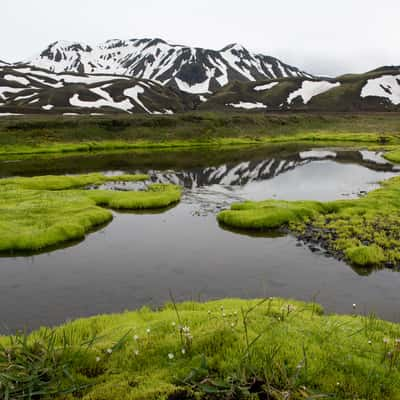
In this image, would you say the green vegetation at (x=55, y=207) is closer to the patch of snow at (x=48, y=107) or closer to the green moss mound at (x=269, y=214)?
the green moss mound at (x=269, y=214)

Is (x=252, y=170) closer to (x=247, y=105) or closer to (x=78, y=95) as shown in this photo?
(x=78, y=95)

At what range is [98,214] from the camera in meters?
29.6

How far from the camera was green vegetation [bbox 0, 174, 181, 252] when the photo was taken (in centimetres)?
2414

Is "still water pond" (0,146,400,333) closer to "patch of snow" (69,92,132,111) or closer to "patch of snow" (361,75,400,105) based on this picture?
"patch of snow" (69,92,132,111)

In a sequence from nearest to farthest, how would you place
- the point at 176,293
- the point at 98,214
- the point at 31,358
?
the point at 31,358 → the point at 176,293 → the point at 98,214

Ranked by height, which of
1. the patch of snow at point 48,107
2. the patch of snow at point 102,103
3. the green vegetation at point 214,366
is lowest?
the green vegetation at point 214,366

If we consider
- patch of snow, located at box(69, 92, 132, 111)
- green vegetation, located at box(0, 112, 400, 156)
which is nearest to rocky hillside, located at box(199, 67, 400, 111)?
patch of snow, located at box(69, 92, 132, 111)

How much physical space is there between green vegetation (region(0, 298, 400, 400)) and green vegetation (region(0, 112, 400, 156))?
77.7 meters

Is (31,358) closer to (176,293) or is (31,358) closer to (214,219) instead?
(176,293)

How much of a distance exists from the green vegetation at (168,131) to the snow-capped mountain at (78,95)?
36.7m

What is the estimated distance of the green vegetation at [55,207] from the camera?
24.1m

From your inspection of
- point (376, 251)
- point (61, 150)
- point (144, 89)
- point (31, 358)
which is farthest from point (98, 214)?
point (144, 89)

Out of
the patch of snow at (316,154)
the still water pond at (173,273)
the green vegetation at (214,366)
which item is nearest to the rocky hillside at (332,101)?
the patch of snow at (316,154)

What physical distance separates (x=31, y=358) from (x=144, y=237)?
1854 centimetres
